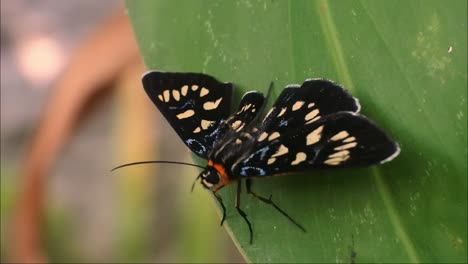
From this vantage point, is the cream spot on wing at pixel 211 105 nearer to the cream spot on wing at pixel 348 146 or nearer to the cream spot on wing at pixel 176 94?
the cream spot on wing at pixel 176 94

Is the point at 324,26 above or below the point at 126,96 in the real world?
above

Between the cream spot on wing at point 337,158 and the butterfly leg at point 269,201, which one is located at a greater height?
the cream spot on wing at point 337,158

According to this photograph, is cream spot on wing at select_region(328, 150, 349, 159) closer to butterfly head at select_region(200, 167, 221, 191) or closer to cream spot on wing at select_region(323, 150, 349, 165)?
cream spot on wing at select_region(323, 150, 349, 165)

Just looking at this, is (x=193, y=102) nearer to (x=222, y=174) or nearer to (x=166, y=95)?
(x=166, y=95)

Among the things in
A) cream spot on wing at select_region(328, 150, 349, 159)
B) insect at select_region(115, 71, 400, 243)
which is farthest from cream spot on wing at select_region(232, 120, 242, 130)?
cream spot on wing at select_region(328, 150, 349, 159)

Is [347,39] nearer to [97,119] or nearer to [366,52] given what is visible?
[366,52]

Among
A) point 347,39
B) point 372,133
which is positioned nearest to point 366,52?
point 347,39

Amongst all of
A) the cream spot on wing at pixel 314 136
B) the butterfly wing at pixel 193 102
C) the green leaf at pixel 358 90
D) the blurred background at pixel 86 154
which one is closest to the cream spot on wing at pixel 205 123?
the butterfly wing at pixel 193 102
